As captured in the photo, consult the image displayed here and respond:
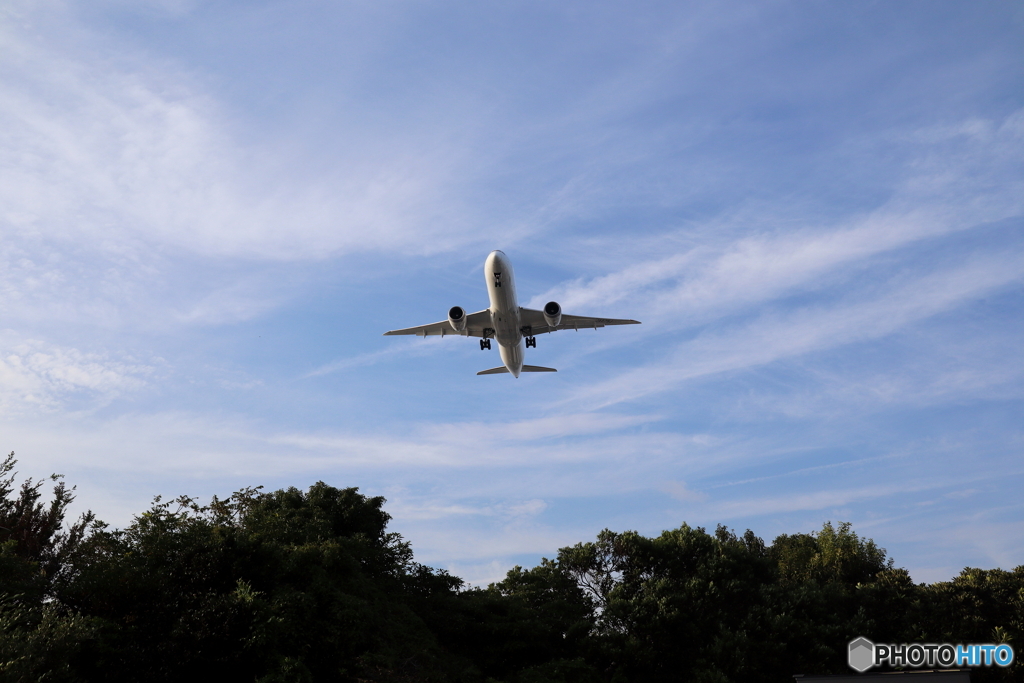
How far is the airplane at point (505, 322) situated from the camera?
31797 millimetres

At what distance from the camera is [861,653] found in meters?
38.6

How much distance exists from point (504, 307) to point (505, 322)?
51.1 inches

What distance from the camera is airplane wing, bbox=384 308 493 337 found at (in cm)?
3606

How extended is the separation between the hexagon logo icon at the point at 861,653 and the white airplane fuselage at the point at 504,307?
22.9 m

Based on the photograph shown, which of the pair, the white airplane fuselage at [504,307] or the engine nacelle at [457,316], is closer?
the white airplane fuselage at [504,307]

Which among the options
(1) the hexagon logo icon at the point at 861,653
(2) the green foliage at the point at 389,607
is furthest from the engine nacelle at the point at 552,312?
(1) the hexagon logo icon at the point at 861,653

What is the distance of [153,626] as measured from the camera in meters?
25.0

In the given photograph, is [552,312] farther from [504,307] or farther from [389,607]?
[389,607]

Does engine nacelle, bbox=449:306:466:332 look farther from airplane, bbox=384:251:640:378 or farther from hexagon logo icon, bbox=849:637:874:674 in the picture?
hexagon logo icon, bbox=849:637:874:674

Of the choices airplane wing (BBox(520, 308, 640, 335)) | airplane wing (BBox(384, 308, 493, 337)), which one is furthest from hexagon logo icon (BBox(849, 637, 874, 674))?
airplane wing (BBox(384, 308, 493, 337))

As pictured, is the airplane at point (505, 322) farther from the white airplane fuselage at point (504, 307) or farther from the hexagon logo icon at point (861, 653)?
the hexagon logo icon at point (861, 653)

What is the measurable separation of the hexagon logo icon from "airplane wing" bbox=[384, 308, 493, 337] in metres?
23.7

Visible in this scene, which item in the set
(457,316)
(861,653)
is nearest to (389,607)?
(457,316)

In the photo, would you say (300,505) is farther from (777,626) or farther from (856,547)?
(856,547)
